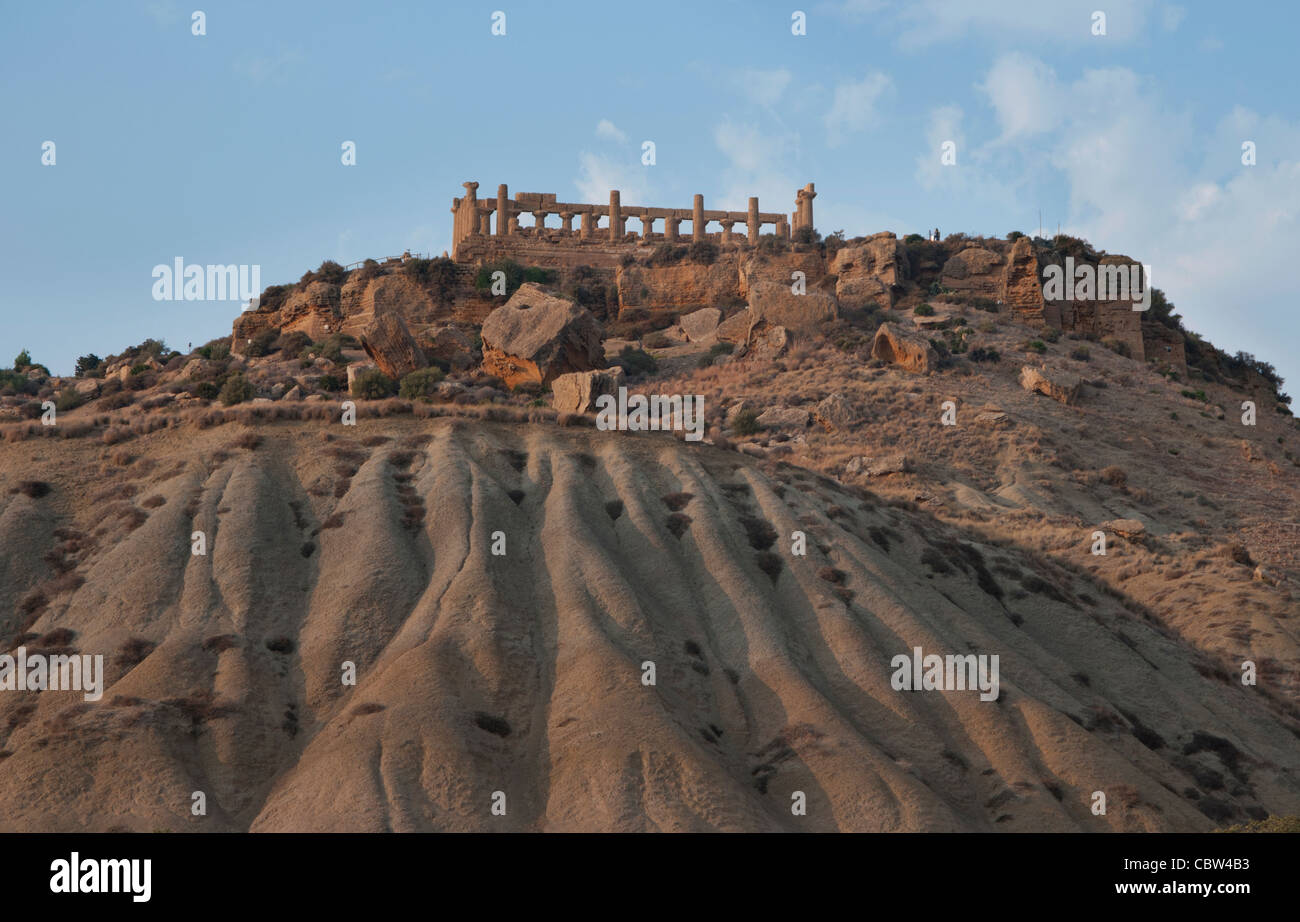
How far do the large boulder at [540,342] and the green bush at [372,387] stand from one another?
8.82m

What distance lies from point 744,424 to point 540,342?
41.8 ft

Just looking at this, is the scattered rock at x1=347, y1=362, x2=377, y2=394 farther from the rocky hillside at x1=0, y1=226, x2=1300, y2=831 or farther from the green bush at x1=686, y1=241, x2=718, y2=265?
the green bush at x1=686, y1=241, x2=718, y2=265

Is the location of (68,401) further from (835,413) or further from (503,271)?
(835,413)

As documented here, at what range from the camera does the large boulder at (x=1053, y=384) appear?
66.9m

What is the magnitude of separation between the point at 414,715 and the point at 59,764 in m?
6.90

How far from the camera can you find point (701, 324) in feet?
266

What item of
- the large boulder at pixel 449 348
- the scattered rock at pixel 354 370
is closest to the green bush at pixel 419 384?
the scattered rock at pixel 354 370

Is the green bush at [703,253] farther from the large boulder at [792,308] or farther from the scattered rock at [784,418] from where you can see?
the scattered rock at [784,418]

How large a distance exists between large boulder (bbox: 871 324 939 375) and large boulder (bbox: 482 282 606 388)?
14.0 m

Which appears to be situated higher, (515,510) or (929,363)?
(929,363)

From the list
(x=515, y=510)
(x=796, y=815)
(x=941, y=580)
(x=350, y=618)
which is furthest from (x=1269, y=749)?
(x=350, y=618)

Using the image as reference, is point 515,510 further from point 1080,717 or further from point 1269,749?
point 1269,749

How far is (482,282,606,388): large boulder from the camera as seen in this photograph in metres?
67.2
